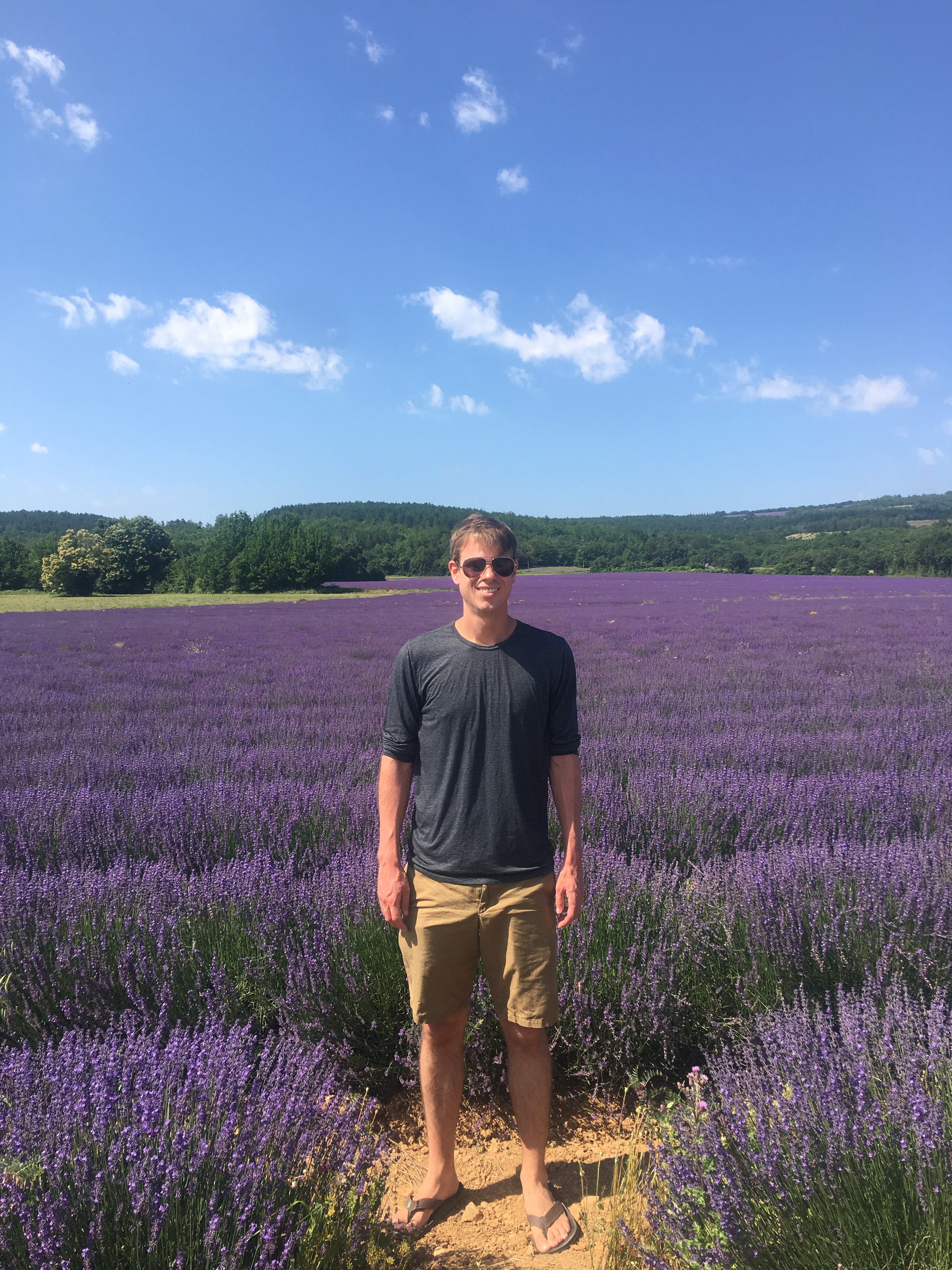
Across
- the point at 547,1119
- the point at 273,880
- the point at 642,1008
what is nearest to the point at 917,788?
the point at 642,1008

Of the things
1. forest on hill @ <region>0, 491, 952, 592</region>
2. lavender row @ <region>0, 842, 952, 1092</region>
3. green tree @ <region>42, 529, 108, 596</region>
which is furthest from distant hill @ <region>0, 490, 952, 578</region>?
lavender row @ <region>0, 842, 952, 1092</region>

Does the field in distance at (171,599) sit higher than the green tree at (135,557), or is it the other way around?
the green tree at (135,557)

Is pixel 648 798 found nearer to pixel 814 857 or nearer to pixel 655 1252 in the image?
pixel 814 857

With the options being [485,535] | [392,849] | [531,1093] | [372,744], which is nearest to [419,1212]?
[531,1093]

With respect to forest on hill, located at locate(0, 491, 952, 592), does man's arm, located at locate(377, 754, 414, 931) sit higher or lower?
lower

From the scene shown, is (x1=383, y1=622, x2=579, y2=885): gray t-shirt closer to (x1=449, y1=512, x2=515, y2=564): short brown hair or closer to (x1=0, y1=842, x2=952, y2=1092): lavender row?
(x1=449, y1=512, x2=515, y2=564): short brown hair

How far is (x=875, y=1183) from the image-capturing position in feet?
3.67

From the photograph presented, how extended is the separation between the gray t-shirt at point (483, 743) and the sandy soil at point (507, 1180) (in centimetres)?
70

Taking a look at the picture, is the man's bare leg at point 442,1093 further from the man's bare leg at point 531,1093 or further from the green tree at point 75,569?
the green tree at point 75,569

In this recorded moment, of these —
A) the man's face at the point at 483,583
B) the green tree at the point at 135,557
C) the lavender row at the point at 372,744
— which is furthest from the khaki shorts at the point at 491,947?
the green tree at the point at 135,557

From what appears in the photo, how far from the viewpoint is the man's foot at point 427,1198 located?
1.55m

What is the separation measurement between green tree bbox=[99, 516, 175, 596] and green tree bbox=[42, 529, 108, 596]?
0.44 metres

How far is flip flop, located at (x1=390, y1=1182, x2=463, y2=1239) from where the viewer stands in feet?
4.92

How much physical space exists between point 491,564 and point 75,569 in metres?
48.1
